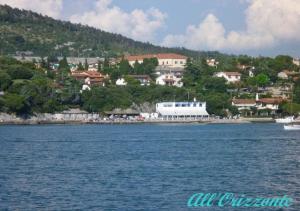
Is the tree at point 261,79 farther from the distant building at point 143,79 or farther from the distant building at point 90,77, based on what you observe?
the distant building at point 90,77

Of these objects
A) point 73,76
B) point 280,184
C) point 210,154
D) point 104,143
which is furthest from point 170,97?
point 280,184

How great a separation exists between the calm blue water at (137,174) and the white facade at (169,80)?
238ft

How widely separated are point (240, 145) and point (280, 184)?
23.4 m

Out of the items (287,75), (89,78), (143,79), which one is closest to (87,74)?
(89,78)

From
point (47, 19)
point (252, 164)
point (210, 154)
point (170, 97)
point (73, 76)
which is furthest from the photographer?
point (47, 19)

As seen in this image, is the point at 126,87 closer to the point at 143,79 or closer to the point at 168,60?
the point at 143,79

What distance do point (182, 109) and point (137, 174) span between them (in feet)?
240

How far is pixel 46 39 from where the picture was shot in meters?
182

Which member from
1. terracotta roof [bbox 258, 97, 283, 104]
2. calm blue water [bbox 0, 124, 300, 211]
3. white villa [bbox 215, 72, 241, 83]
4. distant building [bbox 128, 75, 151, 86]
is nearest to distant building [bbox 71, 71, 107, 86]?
distant building [bbox 128, 75, 151, 86]

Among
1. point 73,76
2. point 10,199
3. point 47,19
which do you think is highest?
point 47,19

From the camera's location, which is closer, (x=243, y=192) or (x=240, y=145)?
(x=243, y=192)

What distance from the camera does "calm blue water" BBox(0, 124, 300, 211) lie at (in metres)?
25.2

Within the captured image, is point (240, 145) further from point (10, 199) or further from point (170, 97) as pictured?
point (170, 97)

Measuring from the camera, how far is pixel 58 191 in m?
27.1
